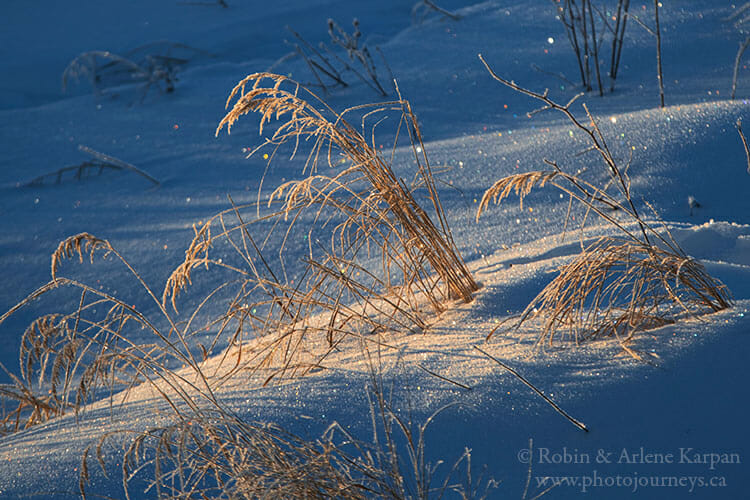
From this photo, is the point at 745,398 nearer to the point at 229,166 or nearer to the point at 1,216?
the point at 229,166

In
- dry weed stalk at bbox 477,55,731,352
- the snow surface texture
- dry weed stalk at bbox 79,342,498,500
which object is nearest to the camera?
dry weed stalk at bbox 79,342,498,500

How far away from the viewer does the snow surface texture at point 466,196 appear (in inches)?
45.8

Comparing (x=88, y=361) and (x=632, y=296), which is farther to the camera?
(x=88, y=361)

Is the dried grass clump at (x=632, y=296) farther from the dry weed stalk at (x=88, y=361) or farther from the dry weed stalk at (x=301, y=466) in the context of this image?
the dry weed stalk at (x=88, y=361)

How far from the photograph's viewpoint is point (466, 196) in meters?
Result: 2.77

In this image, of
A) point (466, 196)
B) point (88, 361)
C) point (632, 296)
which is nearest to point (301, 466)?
point (632, 296)

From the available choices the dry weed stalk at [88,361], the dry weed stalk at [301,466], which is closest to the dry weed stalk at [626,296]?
the dry weed stalk at [301,466]

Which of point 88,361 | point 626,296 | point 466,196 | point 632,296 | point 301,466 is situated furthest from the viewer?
point 466,196

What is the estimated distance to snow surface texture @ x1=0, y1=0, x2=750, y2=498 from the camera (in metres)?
1.16

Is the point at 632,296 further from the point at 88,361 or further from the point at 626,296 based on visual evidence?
the point at 88,361

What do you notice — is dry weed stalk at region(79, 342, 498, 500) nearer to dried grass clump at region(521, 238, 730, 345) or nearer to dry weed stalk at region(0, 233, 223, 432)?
dry weed stalk at region(0, 233, 223, 432)

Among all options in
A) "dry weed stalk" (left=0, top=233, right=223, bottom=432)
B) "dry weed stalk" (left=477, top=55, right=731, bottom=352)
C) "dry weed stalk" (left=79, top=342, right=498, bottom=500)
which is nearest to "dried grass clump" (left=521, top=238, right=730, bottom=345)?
"dry weed stalk" (left=477, top=55, right=731, bottom=352)

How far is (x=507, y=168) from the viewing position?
9.27 ft

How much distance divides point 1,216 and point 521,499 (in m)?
3.30
